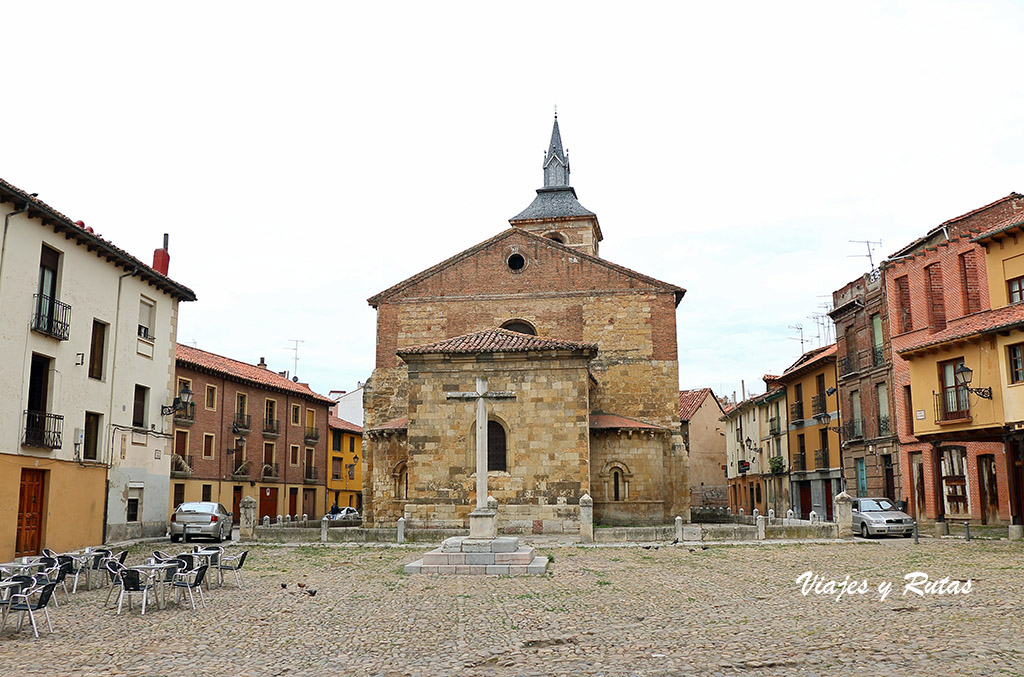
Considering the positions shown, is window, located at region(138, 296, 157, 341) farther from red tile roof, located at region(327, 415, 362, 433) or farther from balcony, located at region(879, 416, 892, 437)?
red tile roof, located at region(327, 415, 362, 433)

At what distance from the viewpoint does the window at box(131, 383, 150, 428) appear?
23984 mm

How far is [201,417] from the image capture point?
36250 mm

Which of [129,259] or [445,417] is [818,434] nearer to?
[445,417]

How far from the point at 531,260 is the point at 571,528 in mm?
11928

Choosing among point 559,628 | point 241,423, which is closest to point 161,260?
point 241,423

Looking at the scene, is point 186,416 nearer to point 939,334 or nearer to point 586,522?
point 586,522

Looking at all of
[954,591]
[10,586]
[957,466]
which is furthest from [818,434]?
[10,586]

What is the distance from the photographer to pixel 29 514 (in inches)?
724

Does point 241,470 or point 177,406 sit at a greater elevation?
point 177,406

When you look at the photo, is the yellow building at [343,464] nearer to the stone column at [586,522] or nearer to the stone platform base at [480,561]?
the stone column at [586,522]

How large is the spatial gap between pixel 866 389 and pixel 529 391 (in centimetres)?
1423

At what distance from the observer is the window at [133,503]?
23547mm

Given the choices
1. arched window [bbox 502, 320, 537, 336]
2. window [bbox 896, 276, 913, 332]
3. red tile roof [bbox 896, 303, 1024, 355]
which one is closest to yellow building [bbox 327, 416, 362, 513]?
arched window [bbox 502, 320, 537, 336]

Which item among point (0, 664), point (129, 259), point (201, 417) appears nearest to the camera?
point (0, 664)
